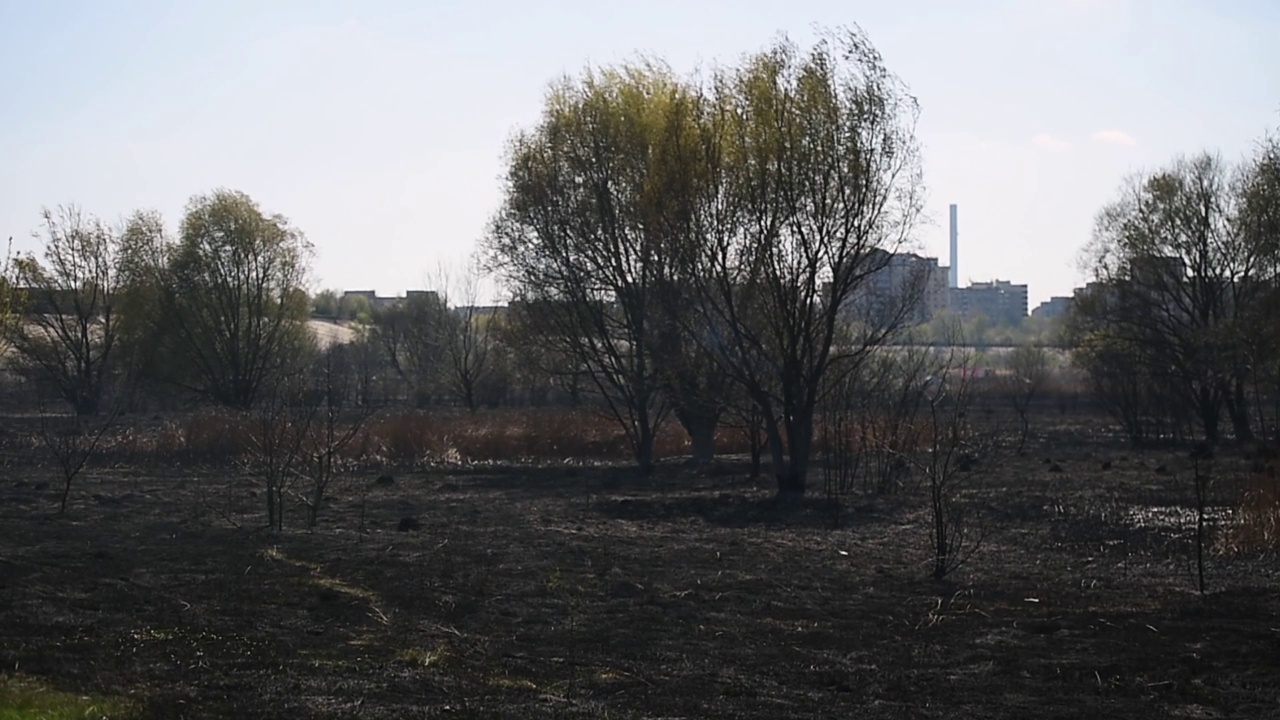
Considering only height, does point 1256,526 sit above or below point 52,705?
above

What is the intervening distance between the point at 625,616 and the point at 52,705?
179 inches

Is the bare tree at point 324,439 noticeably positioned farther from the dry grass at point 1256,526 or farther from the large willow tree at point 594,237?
the dry grass at point 1256,526

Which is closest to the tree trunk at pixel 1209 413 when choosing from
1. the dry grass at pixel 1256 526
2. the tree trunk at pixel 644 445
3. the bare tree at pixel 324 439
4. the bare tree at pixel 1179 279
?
the bare tree at pixel 1179 279

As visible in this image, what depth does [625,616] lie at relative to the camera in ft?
32.8

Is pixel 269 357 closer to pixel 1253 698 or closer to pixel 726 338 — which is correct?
pixel 726 338

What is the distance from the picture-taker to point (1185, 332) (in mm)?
35875

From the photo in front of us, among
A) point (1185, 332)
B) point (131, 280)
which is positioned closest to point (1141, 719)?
point (1185, 332)

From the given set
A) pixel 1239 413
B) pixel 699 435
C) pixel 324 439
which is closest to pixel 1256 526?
pixel 324 439

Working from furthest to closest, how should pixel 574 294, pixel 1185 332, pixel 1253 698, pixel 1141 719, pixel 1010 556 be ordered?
pixel 1185 332 → pixel 574 294 → pixel 1010 556 → pixel 1253 698 → pixel 1141 719

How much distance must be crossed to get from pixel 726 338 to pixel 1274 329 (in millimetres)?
11209

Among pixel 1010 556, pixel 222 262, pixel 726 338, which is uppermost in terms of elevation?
pixel 222 262

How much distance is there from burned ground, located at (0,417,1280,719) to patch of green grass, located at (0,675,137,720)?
0.20m

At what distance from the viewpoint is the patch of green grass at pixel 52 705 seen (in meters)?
6.27

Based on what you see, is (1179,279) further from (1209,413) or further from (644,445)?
(644,445)
